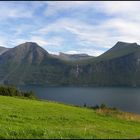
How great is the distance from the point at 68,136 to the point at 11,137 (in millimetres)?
2598

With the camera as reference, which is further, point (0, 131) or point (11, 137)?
point (0, 131)

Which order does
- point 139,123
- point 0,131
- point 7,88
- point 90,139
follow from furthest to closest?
1. point 7,88
2. point 139,123
3. point 0,131
4. point 90,139

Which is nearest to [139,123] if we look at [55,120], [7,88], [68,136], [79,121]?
[79,121]

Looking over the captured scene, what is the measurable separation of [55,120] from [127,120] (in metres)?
11.5

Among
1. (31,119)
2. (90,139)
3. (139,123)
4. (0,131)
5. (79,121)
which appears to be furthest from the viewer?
(139,123)

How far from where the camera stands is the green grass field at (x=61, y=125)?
665 inches

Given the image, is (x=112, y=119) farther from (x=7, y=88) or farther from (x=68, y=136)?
(x=7, y=88)

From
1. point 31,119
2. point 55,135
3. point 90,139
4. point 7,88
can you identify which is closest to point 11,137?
point 55,135

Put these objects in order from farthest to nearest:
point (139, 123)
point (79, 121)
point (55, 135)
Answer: point (139, 123) < point (79, 121) < point (55, 135)

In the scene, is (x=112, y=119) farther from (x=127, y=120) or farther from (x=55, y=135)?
(x=55, y=135)

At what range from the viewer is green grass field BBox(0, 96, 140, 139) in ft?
55.4

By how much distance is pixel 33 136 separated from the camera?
1599cm

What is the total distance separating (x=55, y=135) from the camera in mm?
16109

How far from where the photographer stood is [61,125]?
29.6m
